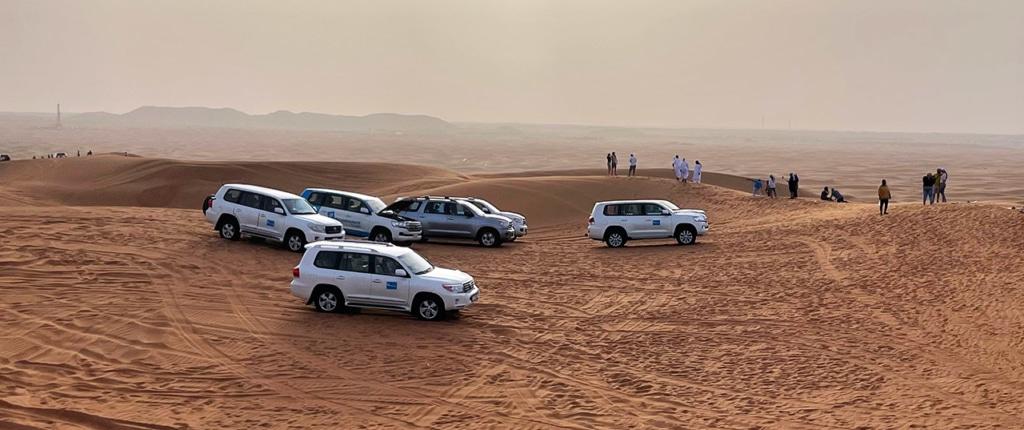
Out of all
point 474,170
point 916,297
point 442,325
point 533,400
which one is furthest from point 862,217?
point 474,170

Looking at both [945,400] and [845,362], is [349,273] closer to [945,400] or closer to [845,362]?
[845,362]

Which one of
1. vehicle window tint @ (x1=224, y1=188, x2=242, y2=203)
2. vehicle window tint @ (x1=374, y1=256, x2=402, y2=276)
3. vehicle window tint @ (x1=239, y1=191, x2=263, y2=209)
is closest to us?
vehicle window tint @ (x1=374, y1=256, x2=402, y2=276)

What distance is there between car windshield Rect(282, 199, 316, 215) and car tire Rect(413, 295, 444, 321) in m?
9.08

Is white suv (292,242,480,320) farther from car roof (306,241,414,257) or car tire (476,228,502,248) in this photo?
car tire (476,228,502,248)

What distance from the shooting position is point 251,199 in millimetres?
26891

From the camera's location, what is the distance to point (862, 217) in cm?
3259

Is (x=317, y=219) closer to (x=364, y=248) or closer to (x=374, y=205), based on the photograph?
A: (x=374, y=205)

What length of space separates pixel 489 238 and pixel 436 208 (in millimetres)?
2002

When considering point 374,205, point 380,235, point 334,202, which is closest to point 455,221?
point 374,205

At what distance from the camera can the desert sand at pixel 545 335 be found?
13570 mm

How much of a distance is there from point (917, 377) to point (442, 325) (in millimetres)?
8529

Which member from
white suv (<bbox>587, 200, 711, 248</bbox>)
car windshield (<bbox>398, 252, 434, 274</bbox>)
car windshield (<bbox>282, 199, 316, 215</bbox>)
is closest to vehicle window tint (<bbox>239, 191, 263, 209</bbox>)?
car windshield (<bbox>282, 199, 316, 215</bbox>)

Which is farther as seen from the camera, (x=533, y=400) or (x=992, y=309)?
(x=992, y=309)

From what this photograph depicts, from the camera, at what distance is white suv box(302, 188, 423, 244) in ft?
92.4
